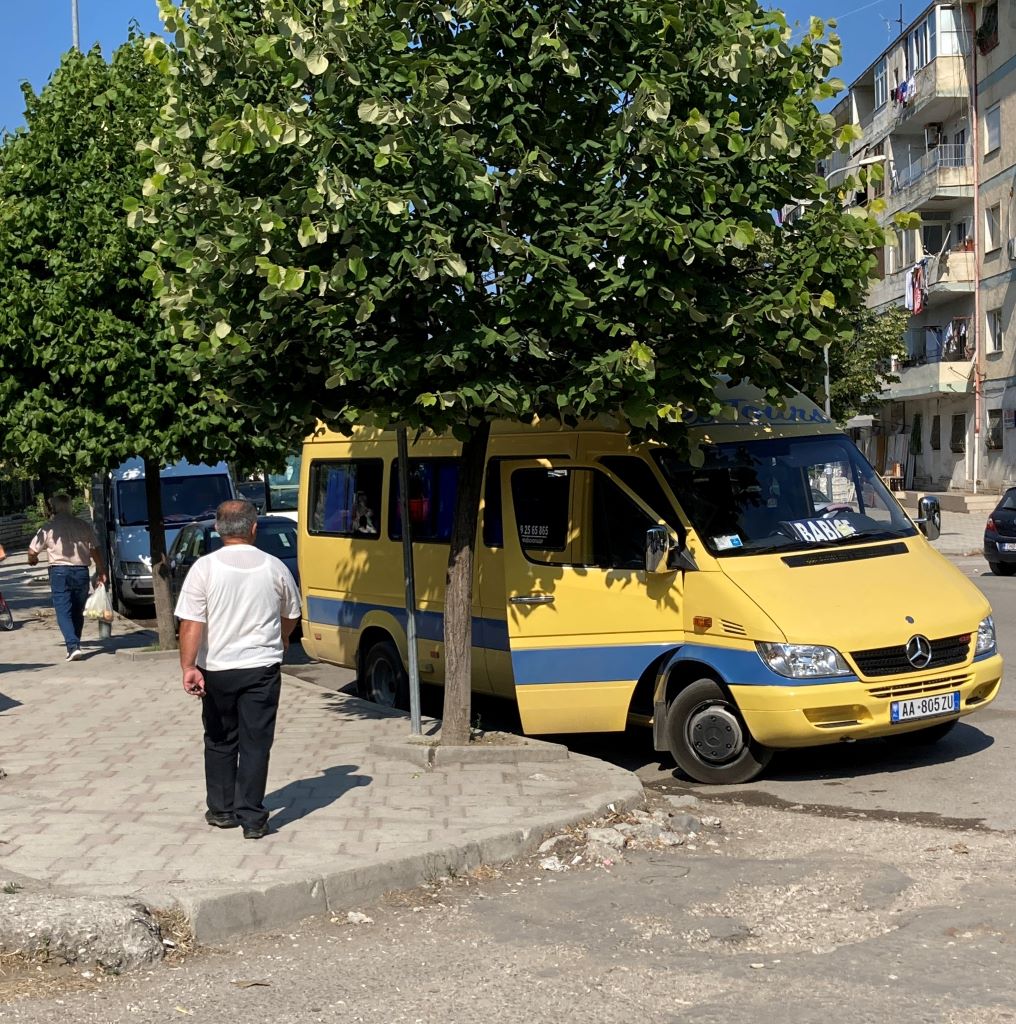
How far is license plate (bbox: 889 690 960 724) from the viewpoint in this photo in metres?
8.56

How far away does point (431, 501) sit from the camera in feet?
37.8

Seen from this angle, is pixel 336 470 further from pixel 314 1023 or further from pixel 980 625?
pixel 314 1023

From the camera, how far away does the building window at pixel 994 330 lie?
4534cm

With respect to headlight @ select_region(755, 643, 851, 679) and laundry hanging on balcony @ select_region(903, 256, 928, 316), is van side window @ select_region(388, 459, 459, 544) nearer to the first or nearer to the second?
headlight @ select_region(755, 643, 851, 679)

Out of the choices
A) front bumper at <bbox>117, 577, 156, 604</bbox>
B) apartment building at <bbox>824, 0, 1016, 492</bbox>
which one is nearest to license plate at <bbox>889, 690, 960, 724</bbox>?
front bumper at <bbox>117, 577, 156, 604</bbox>

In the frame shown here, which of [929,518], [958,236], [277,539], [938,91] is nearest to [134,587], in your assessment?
[277,539]

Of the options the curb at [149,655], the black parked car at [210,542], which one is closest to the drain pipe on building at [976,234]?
the black parked car at [210,542]

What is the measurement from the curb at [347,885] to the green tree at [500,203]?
236cm

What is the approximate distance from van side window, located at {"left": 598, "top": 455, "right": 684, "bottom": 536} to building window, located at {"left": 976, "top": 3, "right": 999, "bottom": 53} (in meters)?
39.5

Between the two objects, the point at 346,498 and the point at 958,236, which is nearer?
the point at 346,498

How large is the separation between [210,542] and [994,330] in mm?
31569

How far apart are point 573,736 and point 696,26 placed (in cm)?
500

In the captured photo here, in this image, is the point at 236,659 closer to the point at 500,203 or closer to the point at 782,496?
the point at 500,203

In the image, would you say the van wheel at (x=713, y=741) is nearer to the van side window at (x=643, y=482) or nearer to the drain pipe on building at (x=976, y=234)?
the van side window at (x=643, y=482)
